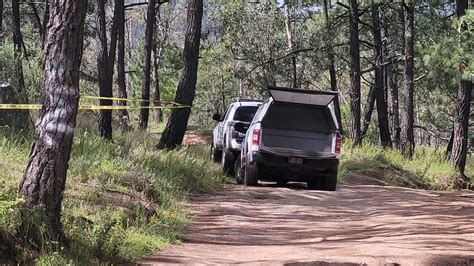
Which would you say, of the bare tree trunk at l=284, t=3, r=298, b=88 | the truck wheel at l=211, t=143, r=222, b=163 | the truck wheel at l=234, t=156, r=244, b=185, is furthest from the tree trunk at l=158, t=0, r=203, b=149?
the bare tree trunk at l=284, t=3, r=298, b=88

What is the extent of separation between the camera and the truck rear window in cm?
1263

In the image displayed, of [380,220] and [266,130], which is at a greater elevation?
[266,130]

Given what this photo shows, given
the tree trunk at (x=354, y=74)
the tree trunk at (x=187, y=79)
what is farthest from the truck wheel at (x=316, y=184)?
the tree trunk at (x=354, y=74)

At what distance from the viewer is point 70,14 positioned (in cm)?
548

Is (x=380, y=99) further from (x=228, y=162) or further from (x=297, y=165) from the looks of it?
(x=297, y=165)

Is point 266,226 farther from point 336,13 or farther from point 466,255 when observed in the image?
point 336,13

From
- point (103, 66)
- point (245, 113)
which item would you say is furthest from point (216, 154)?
point (103, 66)

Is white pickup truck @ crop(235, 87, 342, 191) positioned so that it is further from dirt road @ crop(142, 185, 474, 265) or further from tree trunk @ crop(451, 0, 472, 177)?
tree trunk @ crop(451, 0, 472, 177)

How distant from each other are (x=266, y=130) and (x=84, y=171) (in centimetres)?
514

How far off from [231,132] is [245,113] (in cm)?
98

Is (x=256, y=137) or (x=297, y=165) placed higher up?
(x=256, y=137)

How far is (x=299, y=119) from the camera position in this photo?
12750mm

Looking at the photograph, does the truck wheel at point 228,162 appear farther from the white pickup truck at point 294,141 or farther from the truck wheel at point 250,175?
the truck wheel at point 250,175

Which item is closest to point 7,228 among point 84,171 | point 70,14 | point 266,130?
point 70,14
